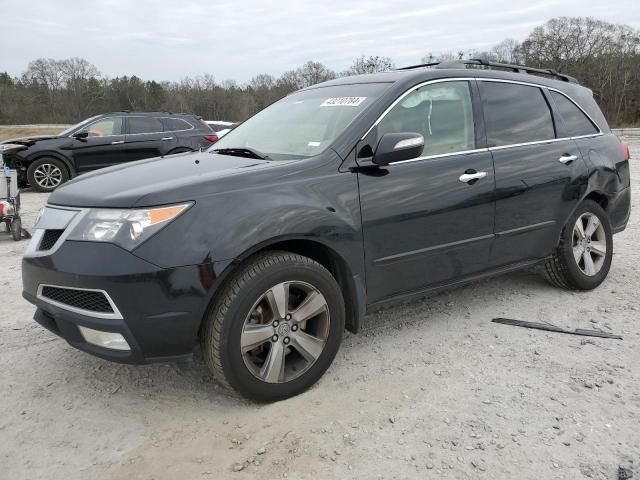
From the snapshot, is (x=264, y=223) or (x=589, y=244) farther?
(x=589, y=244)

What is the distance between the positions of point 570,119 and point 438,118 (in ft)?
4.97

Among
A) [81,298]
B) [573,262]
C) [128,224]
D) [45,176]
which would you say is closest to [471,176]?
[573,262]

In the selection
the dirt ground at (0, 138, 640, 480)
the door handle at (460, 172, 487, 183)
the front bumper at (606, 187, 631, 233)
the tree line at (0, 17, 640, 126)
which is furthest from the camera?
the tree line at (0, 17, 640, 126)

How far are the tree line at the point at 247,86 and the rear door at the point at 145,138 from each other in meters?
28.6

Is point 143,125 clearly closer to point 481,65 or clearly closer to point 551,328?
point 481,65

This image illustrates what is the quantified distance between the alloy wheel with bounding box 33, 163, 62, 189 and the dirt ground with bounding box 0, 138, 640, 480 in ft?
26.7

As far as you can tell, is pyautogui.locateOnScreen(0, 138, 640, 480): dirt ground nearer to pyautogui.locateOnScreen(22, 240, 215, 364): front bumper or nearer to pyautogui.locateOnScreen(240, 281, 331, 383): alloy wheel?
pyautogui.locateOnScreen(240, 281, 331, 383): alloy wheel

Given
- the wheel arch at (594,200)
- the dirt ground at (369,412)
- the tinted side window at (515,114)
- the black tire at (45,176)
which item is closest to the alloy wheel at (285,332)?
the dirt ground at (369,412)

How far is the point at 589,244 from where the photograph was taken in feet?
14.3

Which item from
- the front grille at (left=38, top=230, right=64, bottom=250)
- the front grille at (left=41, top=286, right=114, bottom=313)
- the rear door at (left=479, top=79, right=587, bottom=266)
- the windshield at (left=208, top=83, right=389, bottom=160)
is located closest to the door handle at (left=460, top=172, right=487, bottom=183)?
the rear door at (left=479, top=79, right=587, bottom=266)

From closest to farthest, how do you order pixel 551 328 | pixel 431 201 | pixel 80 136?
pixel 431 201 → pixel 551 328 → pixel 80 136

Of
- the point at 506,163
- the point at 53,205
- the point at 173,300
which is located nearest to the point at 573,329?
the point at 506,163

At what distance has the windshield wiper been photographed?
3207 mm

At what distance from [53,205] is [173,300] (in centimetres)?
98
